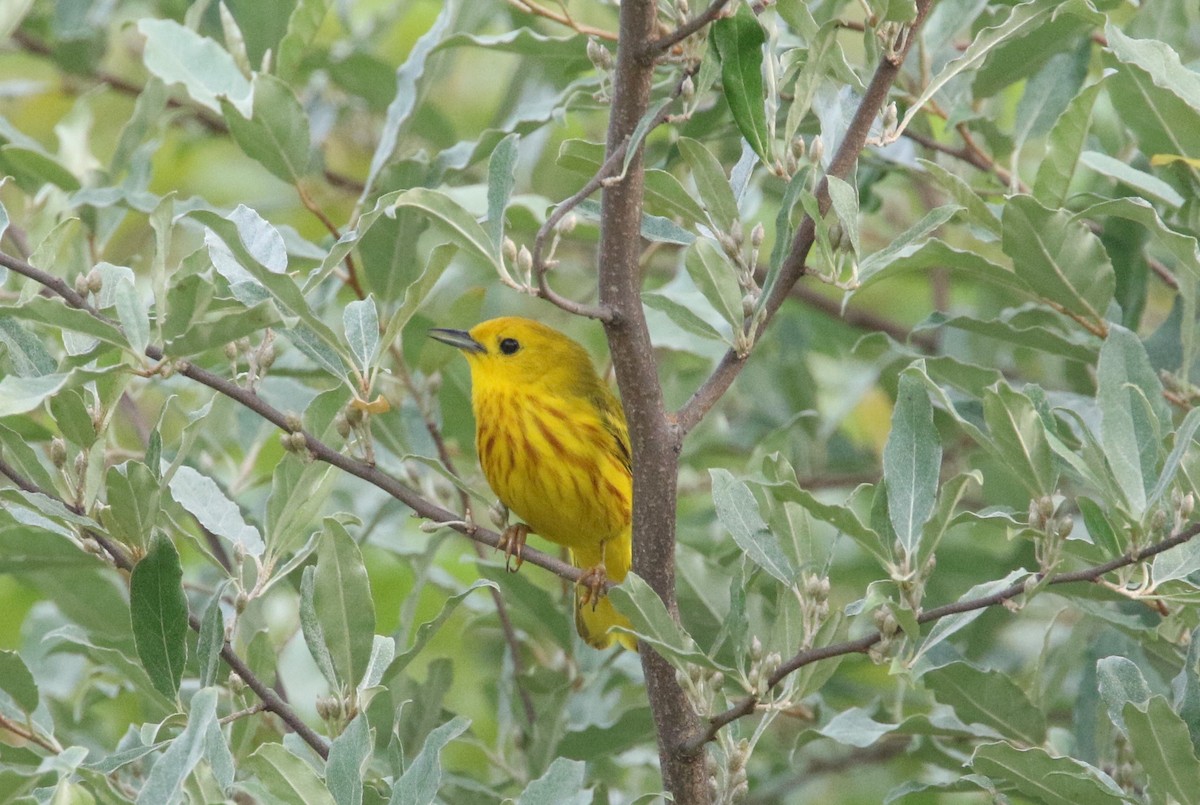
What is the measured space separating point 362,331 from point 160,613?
0.56m

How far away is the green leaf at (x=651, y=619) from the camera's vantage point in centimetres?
224

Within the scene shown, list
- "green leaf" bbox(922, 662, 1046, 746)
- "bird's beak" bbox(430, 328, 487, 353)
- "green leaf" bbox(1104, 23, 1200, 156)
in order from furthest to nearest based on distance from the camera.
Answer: "bird's beak" bbox(430, 328, 487, 353) → "green leaf" bbox(922, 662, 1046, 746) → "green leaf" bbox(1104, 23, 1200, 156)

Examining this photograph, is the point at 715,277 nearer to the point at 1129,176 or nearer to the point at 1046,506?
the point at 1046,506

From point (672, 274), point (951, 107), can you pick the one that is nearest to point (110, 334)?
point (951, 107)

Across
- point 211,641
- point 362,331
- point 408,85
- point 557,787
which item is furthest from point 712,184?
point 408,85

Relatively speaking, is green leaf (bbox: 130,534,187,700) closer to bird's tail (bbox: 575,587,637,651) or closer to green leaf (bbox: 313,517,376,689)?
green leaf (bbox: 313,517,376,689)

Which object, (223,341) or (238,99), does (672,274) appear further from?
(223,341)

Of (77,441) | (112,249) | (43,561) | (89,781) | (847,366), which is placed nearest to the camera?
(89,781)

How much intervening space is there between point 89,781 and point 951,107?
2.33m

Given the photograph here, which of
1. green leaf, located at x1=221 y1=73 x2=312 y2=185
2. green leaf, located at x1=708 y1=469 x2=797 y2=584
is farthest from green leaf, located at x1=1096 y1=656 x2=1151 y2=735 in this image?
green leaf, located at x1=221 y1=73 x2=312 y2=185

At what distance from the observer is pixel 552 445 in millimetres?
4211

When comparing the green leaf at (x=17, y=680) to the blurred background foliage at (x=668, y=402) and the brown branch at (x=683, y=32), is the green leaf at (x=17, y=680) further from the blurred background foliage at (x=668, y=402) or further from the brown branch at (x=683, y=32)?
the brown branch at (x=683, y=32)

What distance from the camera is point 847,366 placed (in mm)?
5539

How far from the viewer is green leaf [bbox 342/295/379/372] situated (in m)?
2.38
